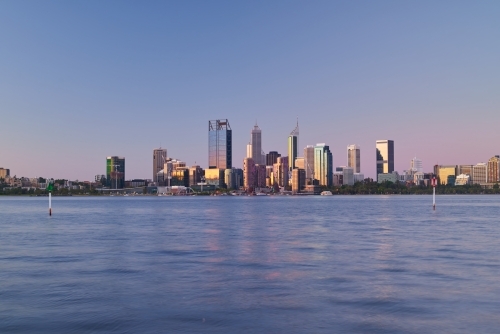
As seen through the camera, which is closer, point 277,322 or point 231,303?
point 277,322

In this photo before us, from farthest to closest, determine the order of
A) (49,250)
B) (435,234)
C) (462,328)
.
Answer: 1. (435,234)
2. (49,250)
3. (462,328)

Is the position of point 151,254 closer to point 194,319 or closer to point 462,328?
point 194,319

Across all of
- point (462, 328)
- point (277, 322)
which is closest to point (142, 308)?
point (277, 322)

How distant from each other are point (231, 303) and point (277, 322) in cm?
362

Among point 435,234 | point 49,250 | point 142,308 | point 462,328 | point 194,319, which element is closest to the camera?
point 462,328

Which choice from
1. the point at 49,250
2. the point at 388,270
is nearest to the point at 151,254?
the point at 49,250

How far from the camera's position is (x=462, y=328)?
18203 mm

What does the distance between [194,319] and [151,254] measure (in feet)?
65.5

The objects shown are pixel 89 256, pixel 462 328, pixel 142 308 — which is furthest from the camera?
pixel 89 256

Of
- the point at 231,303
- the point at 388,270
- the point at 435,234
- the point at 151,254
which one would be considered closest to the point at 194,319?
the point at 231,303

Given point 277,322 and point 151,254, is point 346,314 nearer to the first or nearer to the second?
point 277,322

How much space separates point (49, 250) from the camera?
42312mm

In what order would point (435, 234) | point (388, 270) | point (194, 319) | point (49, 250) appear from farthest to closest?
1. point (435, 234)
2. point (49, 250)
3. point (388, 270)
4. point (194, 319)

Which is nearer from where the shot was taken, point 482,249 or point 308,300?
point 308,300
